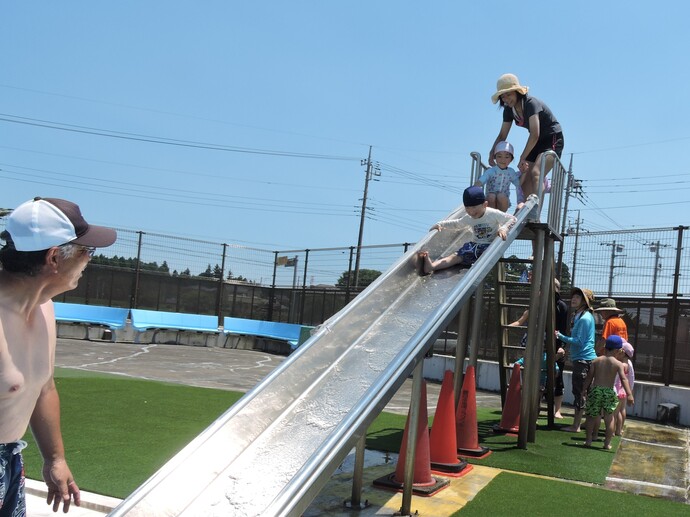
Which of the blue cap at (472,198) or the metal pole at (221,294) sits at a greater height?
the blue cap at (472,198)

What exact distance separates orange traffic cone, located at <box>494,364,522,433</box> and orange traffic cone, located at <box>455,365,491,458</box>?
1762 mm

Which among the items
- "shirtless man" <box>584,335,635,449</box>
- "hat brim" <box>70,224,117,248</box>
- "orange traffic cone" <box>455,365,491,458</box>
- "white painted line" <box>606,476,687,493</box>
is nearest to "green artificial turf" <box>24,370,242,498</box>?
"orange traffic cone" <box>455,365,491,458</box>

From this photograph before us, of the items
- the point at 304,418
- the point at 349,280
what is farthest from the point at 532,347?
the point at 349,280

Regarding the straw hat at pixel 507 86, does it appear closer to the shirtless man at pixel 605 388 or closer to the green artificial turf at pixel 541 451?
the shirtless man at pixel 605 388

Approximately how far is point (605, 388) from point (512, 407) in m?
1.60

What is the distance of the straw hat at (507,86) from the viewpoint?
9375 millimetres

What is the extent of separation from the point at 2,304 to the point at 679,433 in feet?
37.6

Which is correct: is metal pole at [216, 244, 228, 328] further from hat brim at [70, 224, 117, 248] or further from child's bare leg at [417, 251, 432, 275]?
hat brim at [70, 224, 117, 248]

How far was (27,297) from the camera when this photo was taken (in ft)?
8.86

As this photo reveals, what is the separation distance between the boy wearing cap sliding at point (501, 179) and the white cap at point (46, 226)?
23.8ft

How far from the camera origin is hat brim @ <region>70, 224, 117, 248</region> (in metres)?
2.82

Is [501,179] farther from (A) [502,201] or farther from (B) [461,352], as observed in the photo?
(B) [461,352]

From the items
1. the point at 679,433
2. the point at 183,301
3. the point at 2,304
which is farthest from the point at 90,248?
the point at 183,301

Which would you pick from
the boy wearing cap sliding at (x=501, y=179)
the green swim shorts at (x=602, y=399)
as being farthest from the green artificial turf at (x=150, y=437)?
the boy wearing cap sliding at (x=501, y=179)
